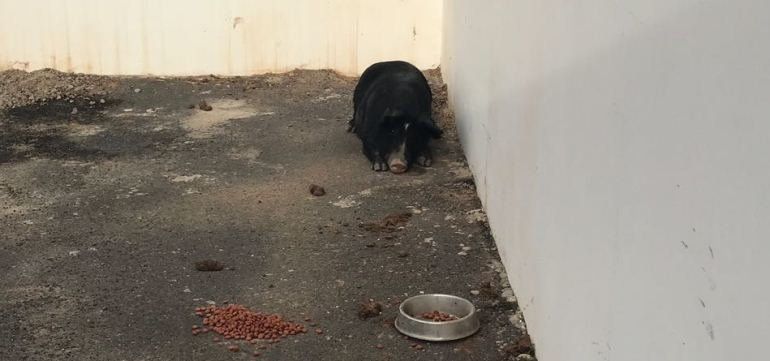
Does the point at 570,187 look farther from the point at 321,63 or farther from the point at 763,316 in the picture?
the point at 321,63

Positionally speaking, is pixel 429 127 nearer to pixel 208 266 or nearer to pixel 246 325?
pixel 208 266

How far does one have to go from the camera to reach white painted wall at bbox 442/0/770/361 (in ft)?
5.94

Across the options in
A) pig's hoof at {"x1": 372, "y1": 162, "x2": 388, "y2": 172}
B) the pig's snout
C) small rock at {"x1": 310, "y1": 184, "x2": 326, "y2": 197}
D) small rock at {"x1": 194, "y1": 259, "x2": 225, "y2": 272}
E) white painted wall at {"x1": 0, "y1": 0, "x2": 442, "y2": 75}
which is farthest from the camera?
white painted wall at {"x1": 0, "y1": 0, "x2": 442, "y2": 75}

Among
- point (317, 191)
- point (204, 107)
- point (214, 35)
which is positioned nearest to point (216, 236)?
point (317, 191)

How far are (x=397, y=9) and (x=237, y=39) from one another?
152 centimetres

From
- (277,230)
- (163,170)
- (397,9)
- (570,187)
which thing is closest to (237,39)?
(397,9)

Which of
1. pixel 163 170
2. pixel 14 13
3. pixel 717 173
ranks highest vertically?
pixel 717 173

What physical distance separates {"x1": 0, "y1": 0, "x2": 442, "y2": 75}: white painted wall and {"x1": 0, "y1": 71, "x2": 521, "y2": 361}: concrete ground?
1.22 meters

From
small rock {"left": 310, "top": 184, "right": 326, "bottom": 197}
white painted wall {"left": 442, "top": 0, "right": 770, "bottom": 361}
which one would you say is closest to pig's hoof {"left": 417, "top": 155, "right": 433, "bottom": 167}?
small rock {"left": 310, "top": 184, "right": 326, "bottom": 197}

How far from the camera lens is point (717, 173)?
76.7 inches

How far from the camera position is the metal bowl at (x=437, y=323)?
430cm

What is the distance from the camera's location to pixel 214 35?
971cm

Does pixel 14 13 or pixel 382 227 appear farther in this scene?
pixel 14 13

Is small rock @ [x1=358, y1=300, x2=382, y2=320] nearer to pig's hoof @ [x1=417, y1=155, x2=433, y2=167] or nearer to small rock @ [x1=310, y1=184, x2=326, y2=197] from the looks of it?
small rock @ [x1=310, y1=184, x2=326, y2=197]
